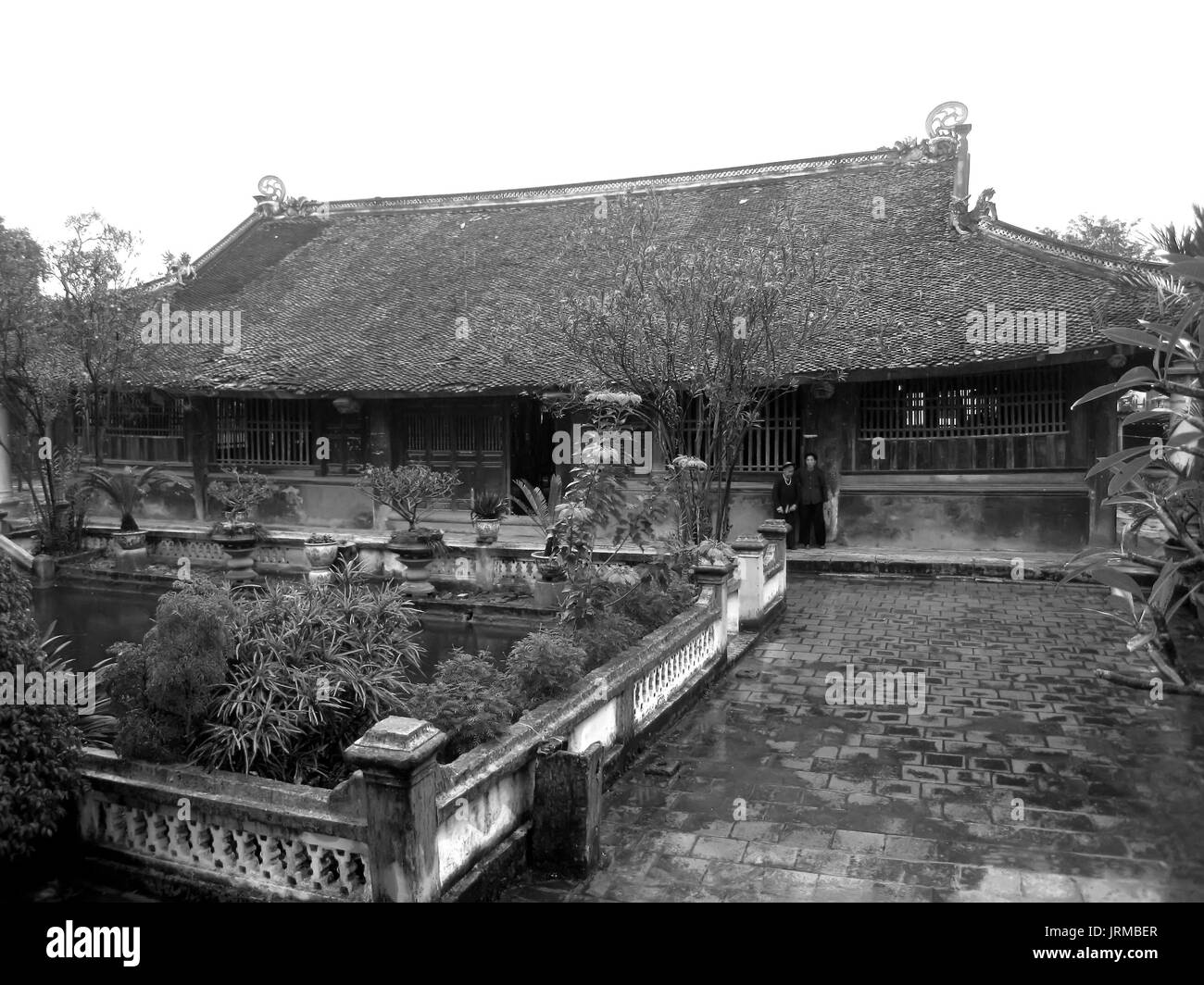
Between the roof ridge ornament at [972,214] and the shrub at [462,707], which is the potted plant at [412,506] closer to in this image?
the shrub at [462,707]

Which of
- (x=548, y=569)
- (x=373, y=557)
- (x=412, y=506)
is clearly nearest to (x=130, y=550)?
(x=373, y=557)

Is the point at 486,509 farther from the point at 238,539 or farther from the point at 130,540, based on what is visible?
the point at 130,540

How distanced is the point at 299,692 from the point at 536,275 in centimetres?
1322

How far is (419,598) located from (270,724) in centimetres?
669

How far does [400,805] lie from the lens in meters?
3.58

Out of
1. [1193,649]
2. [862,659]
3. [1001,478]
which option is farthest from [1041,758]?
[1001,478]

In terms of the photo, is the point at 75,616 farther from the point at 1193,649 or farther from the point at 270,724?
the point at 1193,649

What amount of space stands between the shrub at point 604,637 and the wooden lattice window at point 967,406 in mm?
8432

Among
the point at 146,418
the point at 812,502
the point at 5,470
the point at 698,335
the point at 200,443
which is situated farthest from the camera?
the point at 146,418

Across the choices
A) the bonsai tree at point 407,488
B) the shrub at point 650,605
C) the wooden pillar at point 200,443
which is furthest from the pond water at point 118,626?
the wooden pillar at point 200,443

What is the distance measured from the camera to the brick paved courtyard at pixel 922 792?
14.1 feet

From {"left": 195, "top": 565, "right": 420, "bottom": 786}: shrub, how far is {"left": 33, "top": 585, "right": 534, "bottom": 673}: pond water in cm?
288

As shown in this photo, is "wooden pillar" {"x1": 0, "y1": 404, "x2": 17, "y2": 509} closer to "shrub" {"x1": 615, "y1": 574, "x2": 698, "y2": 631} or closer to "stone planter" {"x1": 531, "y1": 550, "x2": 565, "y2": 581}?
"stone planter" {"x1": 531, "y1": 550, "x2": 565, "y2": 581}

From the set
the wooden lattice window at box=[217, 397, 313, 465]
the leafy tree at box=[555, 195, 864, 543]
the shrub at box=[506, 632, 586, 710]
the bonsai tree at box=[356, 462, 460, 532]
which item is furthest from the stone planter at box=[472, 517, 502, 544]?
the shrub at box=[506, 632, 586, 710]
